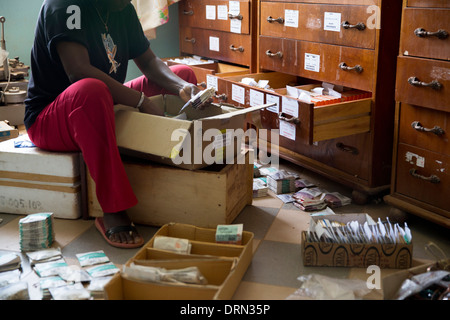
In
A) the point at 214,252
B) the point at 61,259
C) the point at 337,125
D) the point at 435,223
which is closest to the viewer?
the point at 214,252

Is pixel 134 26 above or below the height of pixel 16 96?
above

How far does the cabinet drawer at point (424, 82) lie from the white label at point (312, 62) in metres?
0.48

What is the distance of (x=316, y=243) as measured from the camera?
5.72 feet

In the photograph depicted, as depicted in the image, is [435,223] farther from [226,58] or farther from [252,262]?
[226,58]

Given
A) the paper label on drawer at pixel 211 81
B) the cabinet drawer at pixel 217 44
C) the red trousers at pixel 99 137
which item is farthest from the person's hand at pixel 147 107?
the cabinet drawer at pixel 217 44

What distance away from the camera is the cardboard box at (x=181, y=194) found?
6.49ft

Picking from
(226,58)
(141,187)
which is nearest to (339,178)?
(141,187)

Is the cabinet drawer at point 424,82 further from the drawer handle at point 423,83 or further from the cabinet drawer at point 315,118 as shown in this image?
the cabinet drawer at point 315,118

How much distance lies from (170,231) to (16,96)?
6.25ft

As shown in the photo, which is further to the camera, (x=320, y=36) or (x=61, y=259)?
(x=320, y=36)

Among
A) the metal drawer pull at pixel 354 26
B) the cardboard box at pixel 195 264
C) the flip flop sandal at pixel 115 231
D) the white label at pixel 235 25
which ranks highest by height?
the metal drawer pull at pixel 354 26

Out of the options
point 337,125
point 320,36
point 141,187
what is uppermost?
point 320,36

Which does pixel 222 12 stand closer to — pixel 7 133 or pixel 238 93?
pixel 238 93

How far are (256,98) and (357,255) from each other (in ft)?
3.14
